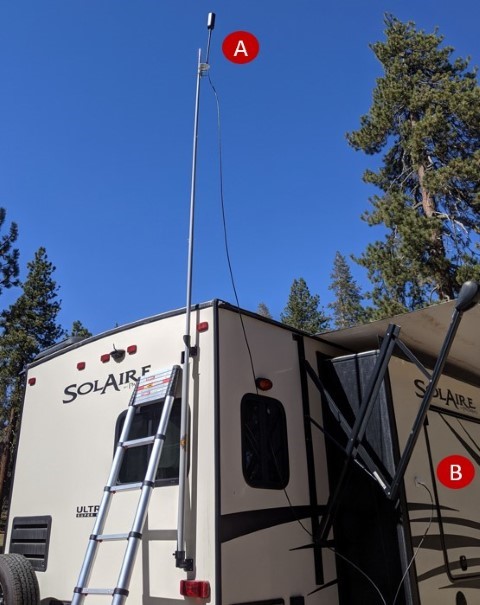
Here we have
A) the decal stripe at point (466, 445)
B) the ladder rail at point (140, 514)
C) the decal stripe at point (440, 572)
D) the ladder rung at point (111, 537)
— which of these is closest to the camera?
the ladder rail at point (140, 514)

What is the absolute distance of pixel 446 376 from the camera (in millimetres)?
5555

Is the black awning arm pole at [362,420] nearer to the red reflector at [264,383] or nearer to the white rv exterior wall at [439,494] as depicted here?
the white rv exterior wall at [439,494]

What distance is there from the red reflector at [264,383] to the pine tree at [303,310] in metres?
28.0

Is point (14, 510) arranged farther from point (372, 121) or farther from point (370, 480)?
point (372, 121)

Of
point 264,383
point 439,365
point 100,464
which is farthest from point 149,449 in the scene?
point 439,365

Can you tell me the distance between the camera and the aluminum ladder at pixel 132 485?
10.9 feet

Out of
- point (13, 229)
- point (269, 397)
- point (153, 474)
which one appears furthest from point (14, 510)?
point (13, 229)

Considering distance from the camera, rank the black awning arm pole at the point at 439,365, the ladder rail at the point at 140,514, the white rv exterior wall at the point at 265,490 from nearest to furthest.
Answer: the ladder rail at the point at 140,514
the white rv exterior wall at the point at 265,490
the black awning arm pole at the point at 439,365

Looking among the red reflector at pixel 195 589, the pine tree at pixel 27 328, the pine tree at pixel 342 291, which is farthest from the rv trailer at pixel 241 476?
the pine tree at pixel 342 291

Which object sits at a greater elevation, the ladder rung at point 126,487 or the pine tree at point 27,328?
the pine tree at point 27,328

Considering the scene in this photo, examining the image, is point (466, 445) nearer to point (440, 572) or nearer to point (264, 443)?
point (440, 572)

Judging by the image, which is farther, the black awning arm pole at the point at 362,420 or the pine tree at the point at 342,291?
the pine tree at the point at 342,291

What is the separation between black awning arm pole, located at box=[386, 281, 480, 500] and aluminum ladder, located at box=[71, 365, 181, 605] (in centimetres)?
170

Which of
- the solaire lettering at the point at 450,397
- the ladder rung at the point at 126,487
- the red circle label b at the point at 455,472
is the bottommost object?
the ladder rung at the point at 126,487
